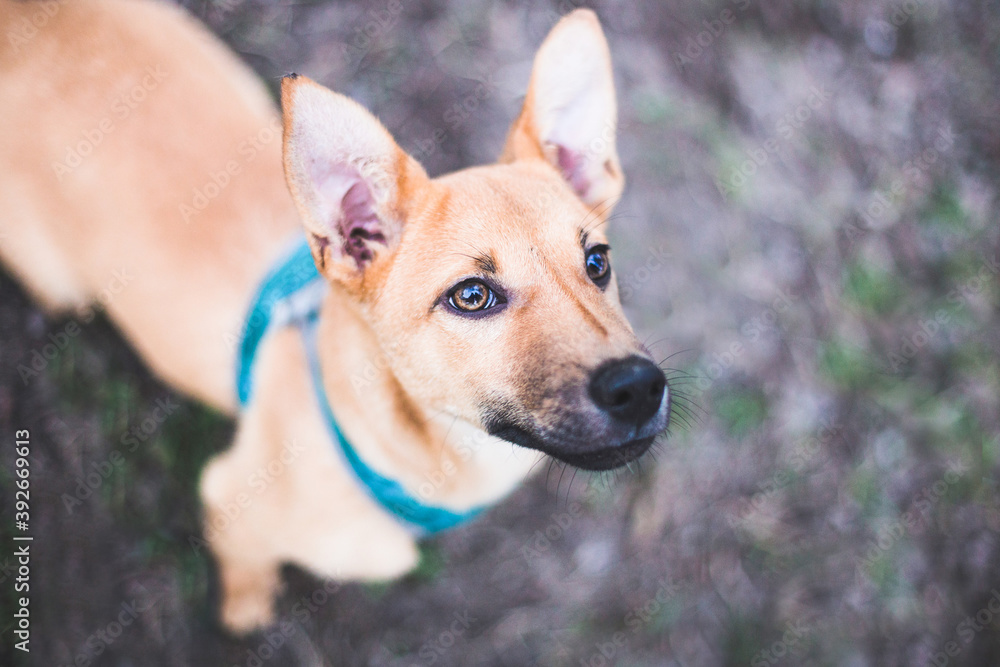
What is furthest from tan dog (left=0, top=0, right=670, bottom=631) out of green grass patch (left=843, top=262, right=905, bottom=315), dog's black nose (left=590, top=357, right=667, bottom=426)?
green grass patch (left=843, top=262, right=905, bottom=315)

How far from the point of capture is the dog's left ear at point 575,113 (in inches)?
87.2

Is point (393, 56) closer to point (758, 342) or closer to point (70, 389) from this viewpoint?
point (70, 389)

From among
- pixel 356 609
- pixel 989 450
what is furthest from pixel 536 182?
pixel 989 450

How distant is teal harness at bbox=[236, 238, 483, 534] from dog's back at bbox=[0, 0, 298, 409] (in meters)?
0.23

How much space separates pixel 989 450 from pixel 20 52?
6541mm

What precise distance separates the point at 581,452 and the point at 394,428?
2.61 feet

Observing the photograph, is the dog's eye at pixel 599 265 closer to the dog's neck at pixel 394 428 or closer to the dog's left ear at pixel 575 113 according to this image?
the dog's left ear at pixel 575 113

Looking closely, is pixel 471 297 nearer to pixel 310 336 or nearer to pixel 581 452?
pixel 581 452

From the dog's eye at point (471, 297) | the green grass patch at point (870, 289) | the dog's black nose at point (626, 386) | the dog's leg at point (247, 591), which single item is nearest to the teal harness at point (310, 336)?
the dog's eye at point (471, 297)

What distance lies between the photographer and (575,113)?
2.43m

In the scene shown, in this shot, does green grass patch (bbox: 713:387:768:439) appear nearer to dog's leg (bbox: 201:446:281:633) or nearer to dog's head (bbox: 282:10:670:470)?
dog's head (bbox: 282:10:670:470)

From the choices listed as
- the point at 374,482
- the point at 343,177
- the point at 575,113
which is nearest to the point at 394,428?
the point at 374,482

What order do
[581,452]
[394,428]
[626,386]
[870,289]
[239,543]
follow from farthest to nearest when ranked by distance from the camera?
[870,289]
[239,543]
[394,428]
[581,452]
[626,386]

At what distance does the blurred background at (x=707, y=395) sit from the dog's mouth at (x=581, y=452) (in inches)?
64.9
